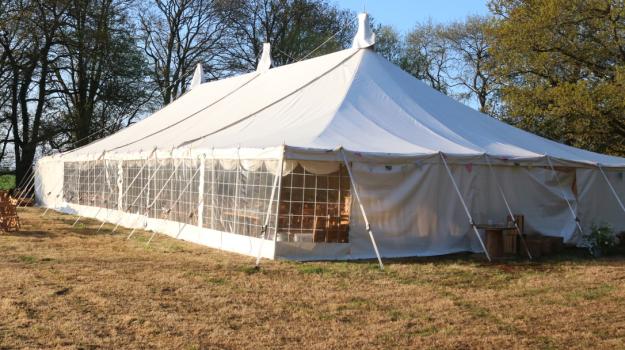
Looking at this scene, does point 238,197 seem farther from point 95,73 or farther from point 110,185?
point 95,73

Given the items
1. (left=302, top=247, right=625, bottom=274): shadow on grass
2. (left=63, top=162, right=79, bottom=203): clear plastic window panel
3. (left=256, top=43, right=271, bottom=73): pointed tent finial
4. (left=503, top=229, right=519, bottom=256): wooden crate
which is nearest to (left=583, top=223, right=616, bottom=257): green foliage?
(left=302, top=247, right=625, bottom=274): shadow on grass

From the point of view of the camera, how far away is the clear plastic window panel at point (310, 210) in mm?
8469

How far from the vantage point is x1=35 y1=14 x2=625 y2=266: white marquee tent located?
8.32 metres

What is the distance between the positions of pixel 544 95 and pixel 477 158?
8.11m

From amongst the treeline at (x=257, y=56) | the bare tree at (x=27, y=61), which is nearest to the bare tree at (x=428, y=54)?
the treeline at (x=257, y=56)

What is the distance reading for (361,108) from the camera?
381 inches

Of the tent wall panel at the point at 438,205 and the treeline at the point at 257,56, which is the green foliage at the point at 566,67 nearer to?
the treeline at the point at 257,56

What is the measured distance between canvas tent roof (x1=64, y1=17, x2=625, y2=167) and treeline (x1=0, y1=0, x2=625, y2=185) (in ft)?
12.6

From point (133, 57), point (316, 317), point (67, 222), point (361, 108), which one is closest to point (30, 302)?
point (316, 317)

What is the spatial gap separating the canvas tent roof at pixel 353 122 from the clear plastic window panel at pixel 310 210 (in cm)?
55

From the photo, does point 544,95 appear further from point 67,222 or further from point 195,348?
point 195,348

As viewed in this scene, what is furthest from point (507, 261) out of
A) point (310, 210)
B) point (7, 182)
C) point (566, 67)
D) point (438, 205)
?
point (7, 182)

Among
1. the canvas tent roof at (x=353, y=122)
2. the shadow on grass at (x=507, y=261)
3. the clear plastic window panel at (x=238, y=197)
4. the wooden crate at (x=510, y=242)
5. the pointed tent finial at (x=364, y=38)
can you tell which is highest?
the pointed tent finial at (x=364, y=38)

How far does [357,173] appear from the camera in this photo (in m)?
8.25
